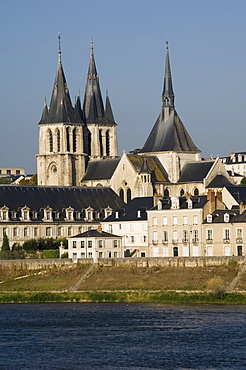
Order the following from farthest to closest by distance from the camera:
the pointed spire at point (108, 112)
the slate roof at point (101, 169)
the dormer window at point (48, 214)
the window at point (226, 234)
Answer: the pointed spire at point (108, 112) < the slate roof at point (101, 169) < the dormer window at point (48, 214) < the window at point (226, 234)

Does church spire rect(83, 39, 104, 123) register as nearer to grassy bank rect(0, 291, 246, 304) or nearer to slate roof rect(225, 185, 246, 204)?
slate roof rect(225, 185, 246, 204)

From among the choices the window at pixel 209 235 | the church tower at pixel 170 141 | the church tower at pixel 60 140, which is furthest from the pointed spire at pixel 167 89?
the window at pixel 209 235

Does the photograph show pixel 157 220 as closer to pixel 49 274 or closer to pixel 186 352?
pixel 49 274

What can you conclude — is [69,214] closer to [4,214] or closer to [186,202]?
[4,214]

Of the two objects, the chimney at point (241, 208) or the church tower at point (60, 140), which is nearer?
the chimney at point (241, 208)

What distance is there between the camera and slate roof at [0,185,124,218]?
355 ft

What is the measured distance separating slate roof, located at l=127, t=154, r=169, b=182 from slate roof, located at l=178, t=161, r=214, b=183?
2.03 m

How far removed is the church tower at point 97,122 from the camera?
131m

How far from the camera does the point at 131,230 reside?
9562cm

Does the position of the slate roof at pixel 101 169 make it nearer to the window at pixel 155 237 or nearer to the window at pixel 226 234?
the window at pixel 155 237

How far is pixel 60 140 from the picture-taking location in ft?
415

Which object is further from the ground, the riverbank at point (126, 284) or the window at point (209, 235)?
the window at point (209, 235)

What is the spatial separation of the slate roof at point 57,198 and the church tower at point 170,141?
7.41 m

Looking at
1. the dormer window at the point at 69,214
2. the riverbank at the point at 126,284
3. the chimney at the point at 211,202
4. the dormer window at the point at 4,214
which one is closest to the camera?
the riverbank at the point at 126,284
